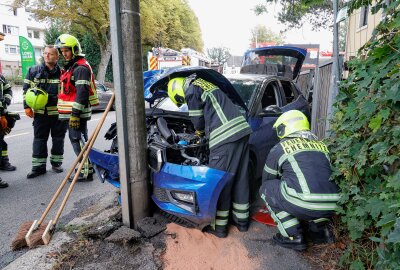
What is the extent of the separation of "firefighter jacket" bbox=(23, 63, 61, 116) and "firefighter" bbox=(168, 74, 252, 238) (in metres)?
2.59

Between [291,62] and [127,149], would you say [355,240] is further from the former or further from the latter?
[291,62]

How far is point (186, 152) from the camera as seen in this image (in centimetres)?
326

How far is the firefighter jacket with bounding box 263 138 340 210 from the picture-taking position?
8.55 ft

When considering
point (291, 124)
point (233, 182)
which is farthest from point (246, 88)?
point (233, 182)

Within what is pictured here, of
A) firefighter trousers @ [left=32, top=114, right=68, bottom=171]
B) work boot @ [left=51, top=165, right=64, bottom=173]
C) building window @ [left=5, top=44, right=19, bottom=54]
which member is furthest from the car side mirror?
building window @ [left=5, top=44, right=19, bottom=54]

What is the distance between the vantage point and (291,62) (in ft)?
21.4

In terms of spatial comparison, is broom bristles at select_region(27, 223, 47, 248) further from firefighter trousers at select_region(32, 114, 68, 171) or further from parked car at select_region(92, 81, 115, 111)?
parked car at select_region(92, 81, 115, 111)

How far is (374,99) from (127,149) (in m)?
2.03

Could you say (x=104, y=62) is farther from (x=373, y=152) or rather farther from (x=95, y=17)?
(x=373, y=152)

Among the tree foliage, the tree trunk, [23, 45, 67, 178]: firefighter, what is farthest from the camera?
the tree trunk

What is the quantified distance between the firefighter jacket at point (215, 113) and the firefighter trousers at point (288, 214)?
0.58 metres

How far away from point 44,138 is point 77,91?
117cm

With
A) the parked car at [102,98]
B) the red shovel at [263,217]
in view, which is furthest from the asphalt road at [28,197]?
the parked car at [102,98]

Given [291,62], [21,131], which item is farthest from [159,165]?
[21,131]
